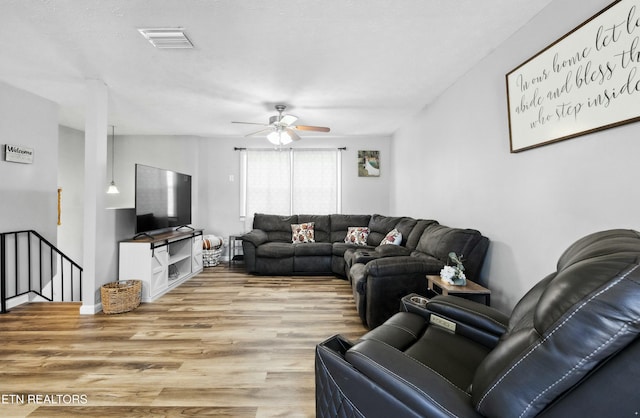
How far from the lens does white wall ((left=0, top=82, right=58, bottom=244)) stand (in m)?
3.42

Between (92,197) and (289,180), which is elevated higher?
(289,180)

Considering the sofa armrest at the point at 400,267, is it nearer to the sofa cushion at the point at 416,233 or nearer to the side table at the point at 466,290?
the side table at the point at 466,290

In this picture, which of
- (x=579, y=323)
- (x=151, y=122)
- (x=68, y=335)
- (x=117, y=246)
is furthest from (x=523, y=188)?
(x=151, y=122)

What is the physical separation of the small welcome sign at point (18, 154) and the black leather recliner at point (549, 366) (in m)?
4.40

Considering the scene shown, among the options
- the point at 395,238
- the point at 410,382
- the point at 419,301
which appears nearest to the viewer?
the point at 410,382

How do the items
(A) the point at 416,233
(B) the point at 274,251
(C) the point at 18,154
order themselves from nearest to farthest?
(C) the point at 18,154, (A) the point at 416,233, (B) the point at 274,251

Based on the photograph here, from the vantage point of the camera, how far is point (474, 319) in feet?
5.22

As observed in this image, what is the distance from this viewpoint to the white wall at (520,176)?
5.16 feet

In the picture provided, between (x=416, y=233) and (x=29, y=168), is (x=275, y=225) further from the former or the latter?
(x=29, y=168)

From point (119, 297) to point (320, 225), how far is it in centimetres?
335

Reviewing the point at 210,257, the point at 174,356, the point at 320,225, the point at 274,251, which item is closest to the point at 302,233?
the point at 320,225

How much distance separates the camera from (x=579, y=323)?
71 centimetres

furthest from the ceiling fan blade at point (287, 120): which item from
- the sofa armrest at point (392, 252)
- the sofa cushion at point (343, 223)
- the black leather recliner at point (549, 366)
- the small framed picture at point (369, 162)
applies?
the black leather recliner at point (549, 366)

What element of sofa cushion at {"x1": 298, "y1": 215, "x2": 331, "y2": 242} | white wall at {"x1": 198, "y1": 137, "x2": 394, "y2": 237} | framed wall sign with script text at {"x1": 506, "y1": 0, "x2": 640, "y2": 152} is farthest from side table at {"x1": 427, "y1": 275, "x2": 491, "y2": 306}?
white wall at {"x1": 198, "y1": 137, "x2": 394, "y2": 237}
